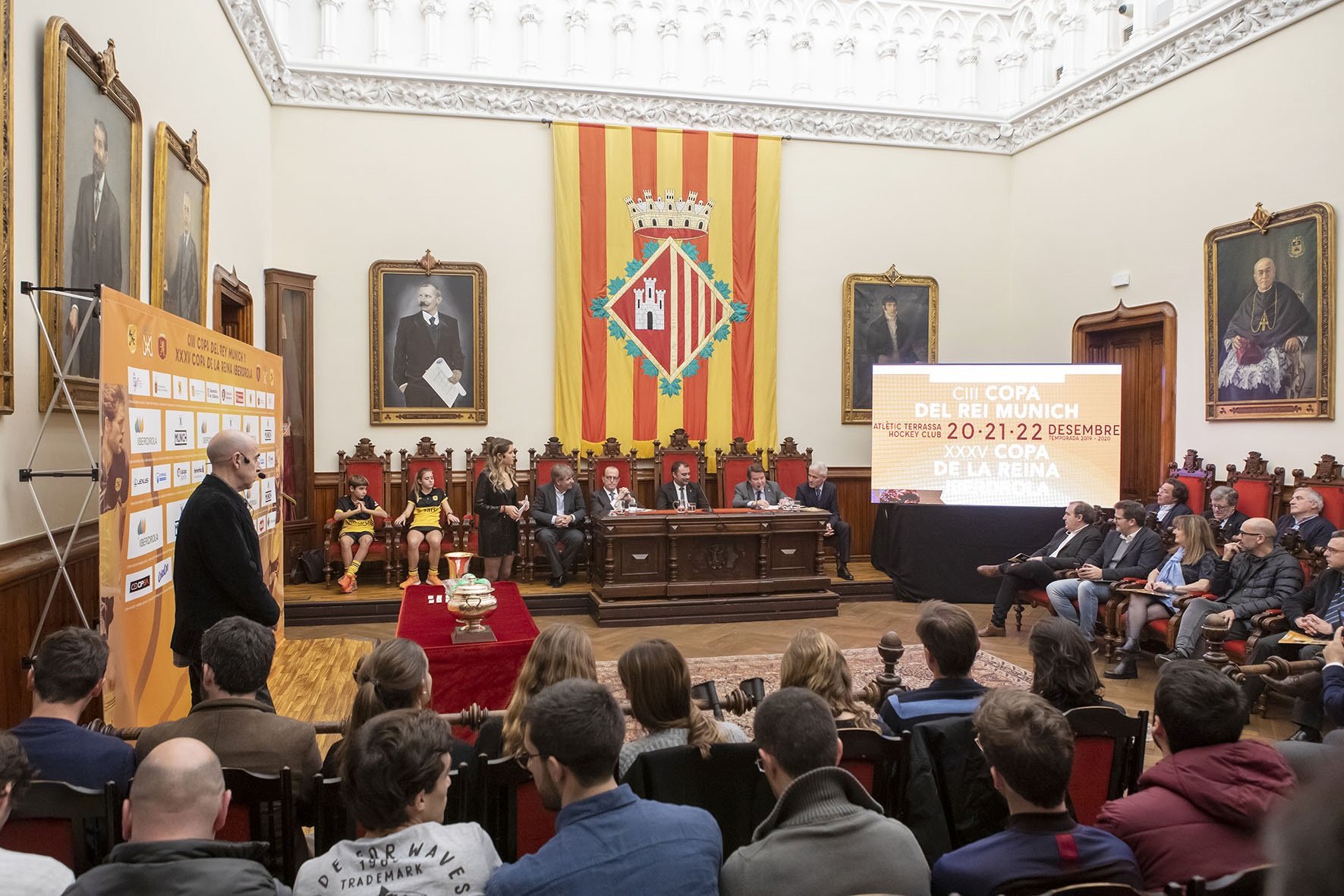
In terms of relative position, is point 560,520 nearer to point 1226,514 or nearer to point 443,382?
point 443,382

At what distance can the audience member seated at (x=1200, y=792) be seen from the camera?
1795mm

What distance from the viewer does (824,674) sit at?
2465 mm

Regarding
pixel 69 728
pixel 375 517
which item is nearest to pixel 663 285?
pixel 375 517

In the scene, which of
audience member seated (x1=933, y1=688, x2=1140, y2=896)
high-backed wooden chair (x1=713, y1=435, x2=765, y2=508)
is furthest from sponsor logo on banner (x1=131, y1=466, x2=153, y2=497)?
high-backed wooden chair (x1=713, y1=435, x2=765, y2=508)

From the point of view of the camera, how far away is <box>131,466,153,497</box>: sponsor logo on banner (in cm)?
371

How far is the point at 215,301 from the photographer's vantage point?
6469 millimetres

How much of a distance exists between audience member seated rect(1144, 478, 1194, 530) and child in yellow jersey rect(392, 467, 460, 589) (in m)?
6.01

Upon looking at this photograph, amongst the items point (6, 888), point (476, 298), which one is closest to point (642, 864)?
point (6, 888)

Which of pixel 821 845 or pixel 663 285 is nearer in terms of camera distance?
pixel 821 845

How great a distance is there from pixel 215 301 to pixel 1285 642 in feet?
23.8

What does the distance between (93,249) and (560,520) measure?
4.53 m

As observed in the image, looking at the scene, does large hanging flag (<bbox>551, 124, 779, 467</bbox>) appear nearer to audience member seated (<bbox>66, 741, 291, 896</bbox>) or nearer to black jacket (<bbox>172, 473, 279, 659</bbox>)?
black jacket (<bbox>172, 473, 279, 659</bbox>)

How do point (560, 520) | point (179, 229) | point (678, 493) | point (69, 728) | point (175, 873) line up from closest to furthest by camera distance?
point (175, 873), point (69, 728), point (179, 229), point (560, 520), point (678, 493)

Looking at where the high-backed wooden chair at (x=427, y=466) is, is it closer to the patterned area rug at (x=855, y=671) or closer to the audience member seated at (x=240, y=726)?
the patterned area rug at (x=855, y=671)
